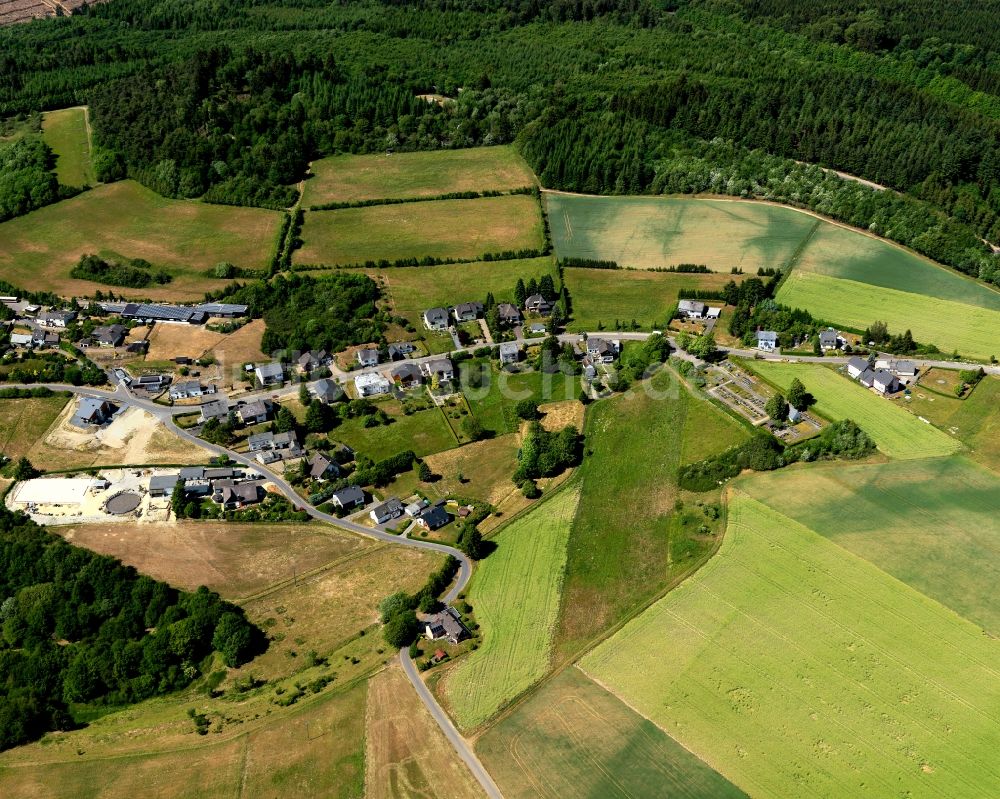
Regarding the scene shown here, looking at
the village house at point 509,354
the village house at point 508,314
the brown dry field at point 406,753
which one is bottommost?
the brown dry field at point 406,753

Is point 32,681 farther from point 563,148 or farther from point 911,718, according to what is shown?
point 563,148

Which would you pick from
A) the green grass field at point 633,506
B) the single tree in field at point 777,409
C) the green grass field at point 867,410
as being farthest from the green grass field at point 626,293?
the single tree in field at point 777,409

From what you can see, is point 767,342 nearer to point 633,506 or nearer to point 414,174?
point 633,506

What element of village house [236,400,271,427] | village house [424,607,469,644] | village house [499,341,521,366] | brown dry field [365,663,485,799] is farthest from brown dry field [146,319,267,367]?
brown dry field [365,663,485,799]

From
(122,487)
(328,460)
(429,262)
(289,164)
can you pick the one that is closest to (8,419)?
(122,487)

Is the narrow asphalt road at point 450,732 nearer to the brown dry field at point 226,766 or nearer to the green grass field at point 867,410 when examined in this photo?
the brown dry field at point 226,766

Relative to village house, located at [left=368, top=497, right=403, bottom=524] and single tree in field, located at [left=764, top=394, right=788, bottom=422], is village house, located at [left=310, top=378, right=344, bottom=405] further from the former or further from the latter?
single tree in field, located at [left=764, top=394, right=788, bottom=422]
